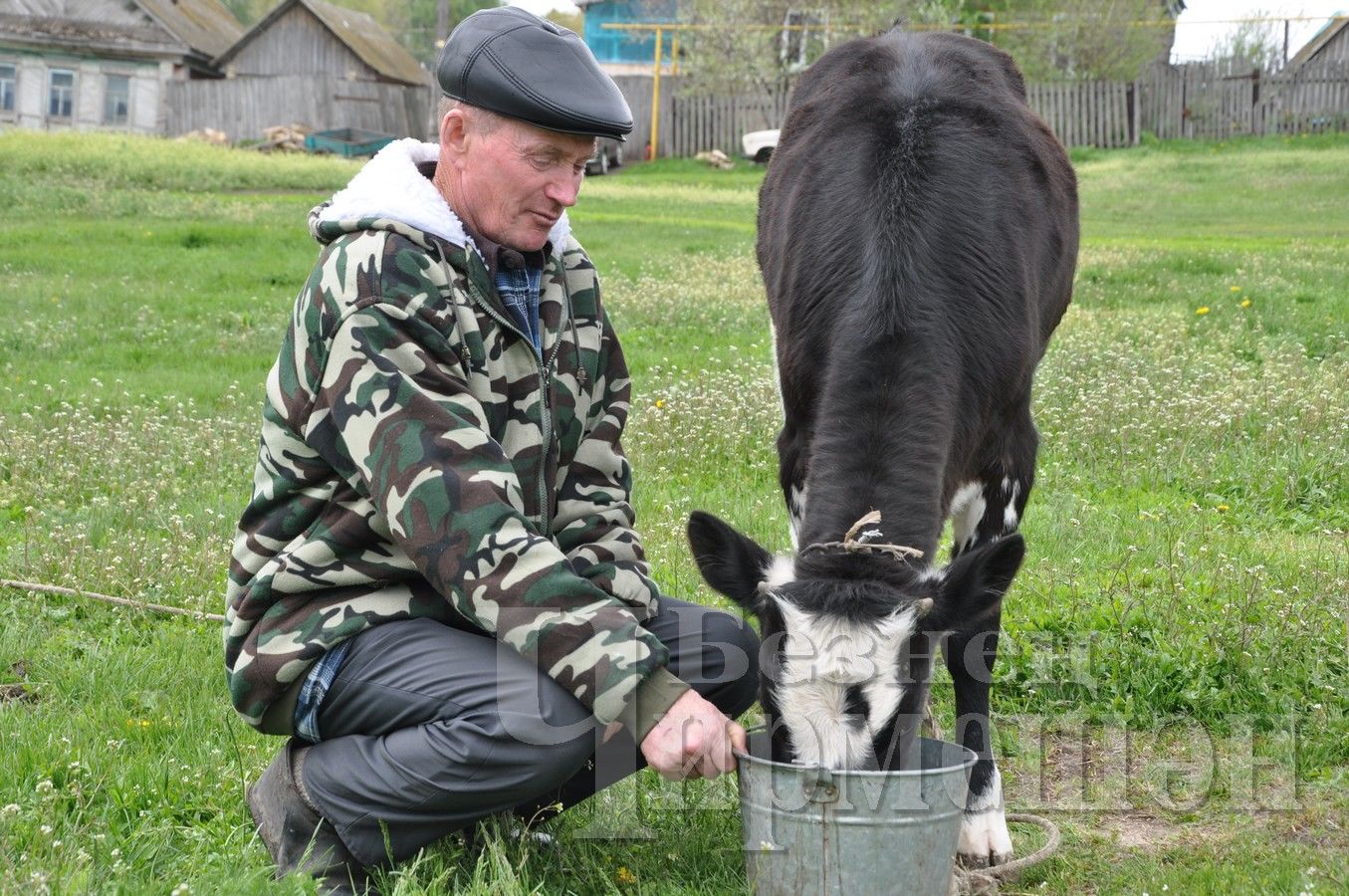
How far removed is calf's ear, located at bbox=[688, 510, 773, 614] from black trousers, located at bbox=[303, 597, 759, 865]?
46 centimetres

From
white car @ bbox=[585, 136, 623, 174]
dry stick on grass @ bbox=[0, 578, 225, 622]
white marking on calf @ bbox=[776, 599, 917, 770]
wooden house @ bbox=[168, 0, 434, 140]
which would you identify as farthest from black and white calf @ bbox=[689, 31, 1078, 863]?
wooden house @ bbox=[168, 0, 434, 140]

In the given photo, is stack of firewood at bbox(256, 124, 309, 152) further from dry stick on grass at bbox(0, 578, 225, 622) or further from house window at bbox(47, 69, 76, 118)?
dry stick on grass at bbox(0, 578, 225, 622)

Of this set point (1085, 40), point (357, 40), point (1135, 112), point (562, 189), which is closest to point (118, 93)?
point (357, 40)

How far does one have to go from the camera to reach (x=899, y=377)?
3.92m

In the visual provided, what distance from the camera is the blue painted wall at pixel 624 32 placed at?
51031 millimetres

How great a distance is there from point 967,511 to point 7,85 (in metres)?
47.0

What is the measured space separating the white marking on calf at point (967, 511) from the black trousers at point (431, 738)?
6.04 ft

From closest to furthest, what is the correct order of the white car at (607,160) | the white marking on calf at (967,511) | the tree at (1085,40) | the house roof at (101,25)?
the white marking on calf at (967,511) < the tree at (1085,40) < the white car at (607,160) < the house roof at (101,25)

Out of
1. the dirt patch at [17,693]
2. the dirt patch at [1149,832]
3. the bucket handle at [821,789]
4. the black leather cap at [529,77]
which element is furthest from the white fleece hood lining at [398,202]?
the dirt patch at [1149,832]

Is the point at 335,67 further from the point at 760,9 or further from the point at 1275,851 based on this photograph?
the point at 1275,851

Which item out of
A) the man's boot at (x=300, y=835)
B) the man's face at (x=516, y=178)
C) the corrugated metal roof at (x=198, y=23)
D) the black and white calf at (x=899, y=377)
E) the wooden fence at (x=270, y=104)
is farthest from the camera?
the corrugated metal roof at (x=198, y=23)

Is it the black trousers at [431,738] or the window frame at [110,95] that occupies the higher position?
the window frame at [110,95]

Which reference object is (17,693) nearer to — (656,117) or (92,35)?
(656,117)

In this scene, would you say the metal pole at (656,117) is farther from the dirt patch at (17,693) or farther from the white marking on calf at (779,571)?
the white marking on calf at (779,571)
